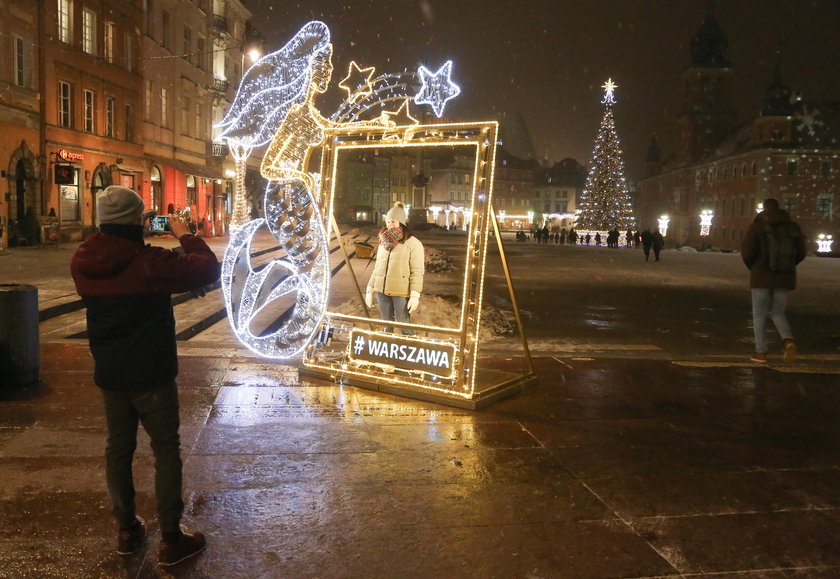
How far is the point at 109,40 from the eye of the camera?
34.1 metres

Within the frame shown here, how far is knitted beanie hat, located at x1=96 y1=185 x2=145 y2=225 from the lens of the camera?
3.62 m

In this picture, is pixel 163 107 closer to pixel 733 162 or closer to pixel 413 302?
pixel 413 302

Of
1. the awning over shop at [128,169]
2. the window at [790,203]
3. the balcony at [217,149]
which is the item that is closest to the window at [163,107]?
the awning over shop at [128,169]

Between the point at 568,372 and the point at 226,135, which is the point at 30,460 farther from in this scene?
the point at 568,372

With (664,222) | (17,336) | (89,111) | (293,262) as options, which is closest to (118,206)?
(17,336)

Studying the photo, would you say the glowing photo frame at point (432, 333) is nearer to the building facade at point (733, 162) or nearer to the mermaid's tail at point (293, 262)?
the mermaid's tail at point (293, 262)

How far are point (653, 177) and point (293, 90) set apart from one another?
110495 mm

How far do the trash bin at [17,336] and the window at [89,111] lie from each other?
93.6 feet

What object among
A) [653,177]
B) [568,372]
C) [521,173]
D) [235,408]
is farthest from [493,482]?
[521,173]

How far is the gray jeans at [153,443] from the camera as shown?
145 inches

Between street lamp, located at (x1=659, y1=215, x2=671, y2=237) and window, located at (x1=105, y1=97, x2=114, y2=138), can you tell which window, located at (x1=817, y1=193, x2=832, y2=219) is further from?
window, located at (x1=105, y1=97, x2=114, y2=138)

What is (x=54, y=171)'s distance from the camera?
2948cm

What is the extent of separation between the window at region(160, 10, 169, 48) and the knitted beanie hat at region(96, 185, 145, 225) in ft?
132

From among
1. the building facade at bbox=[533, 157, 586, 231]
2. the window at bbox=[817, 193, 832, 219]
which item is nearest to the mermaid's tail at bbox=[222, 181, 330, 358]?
the window at bbox=[817, 193, 832, 219]
